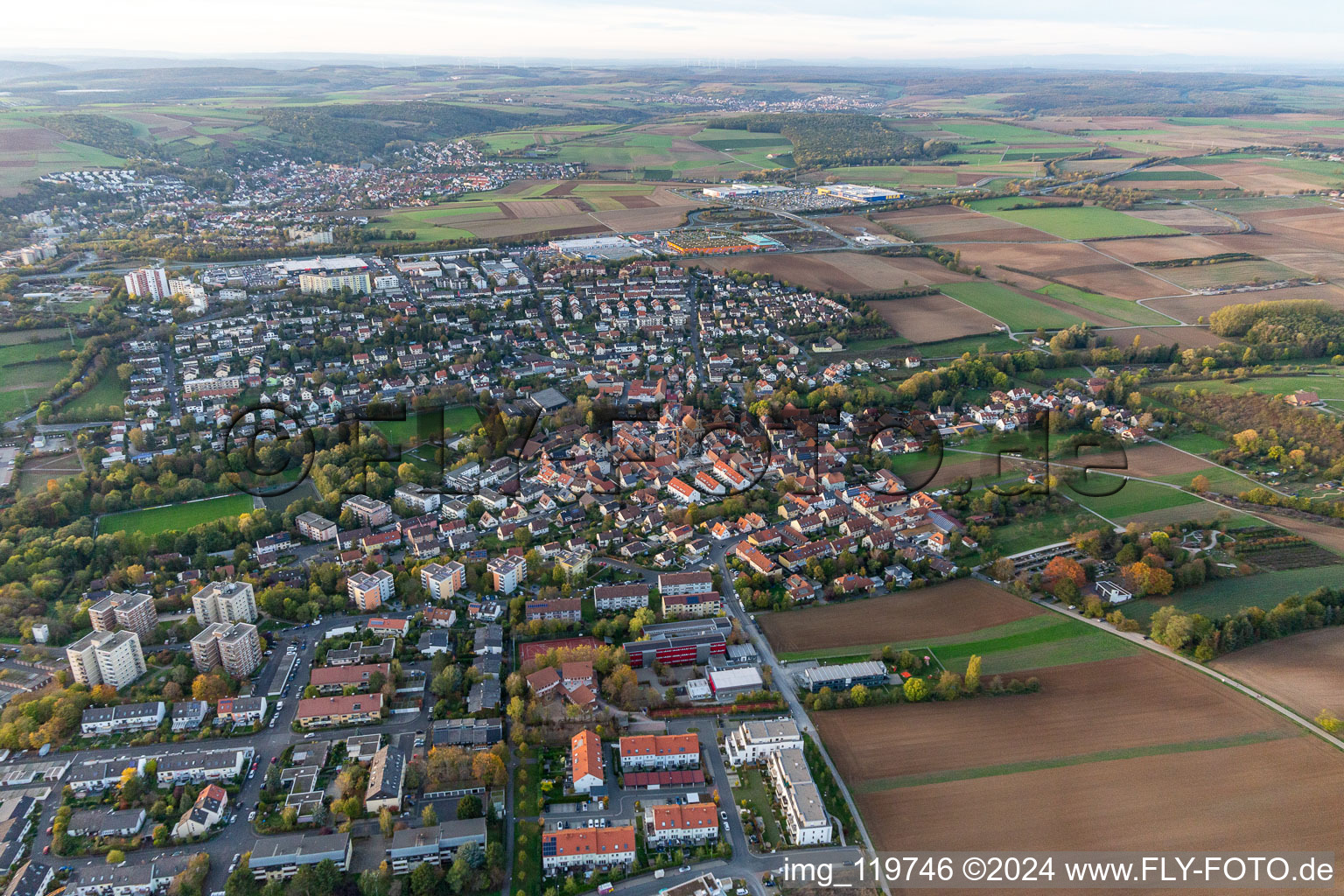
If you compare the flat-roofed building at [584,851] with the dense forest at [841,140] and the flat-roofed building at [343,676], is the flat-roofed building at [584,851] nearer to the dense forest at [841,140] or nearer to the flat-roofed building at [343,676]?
the flat-roofed building at [343,676]

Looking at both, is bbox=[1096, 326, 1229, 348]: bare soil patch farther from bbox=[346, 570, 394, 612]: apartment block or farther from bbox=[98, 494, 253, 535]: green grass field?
bbox=[98, 494, 253, 535]: green grass field

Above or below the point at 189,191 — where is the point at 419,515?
below

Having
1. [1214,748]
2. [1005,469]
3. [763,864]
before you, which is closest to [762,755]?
[763,864]

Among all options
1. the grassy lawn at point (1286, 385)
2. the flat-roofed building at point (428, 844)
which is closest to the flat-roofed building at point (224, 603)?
the flat-roofed building at point (428, 844)

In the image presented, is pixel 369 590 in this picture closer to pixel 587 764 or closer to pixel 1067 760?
pixel 587 764

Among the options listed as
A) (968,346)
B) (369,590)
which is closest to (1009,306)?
(968,346)

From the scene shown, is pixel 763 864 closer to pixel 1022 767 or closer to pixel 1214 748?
pixel 1022 767
